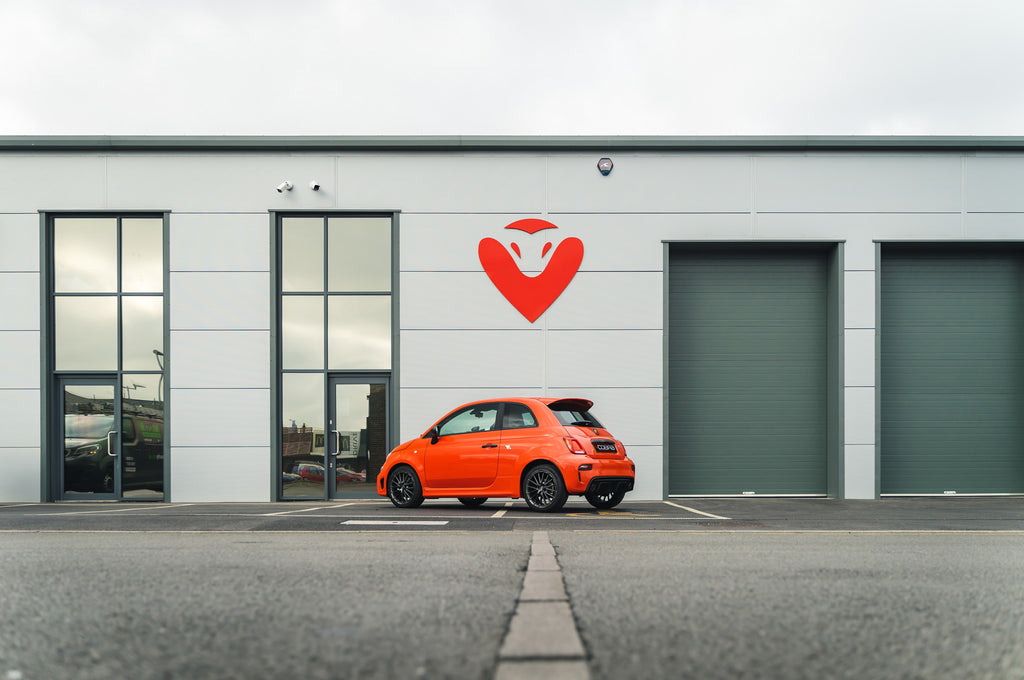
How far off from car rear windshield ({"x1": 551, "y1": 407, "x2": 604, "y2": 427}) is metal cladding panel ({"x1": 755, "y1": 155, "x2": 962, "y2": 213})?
682 cm

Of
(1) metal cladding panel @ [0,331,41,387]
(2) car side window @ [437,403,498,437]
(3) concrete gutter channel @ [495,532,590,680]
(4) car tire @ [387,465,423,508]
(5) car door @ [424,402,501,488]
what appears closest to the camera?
(3) concrete gutter channel @ [495,532,590,680]

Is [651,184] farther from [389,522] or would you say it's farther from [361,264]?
[389,522]

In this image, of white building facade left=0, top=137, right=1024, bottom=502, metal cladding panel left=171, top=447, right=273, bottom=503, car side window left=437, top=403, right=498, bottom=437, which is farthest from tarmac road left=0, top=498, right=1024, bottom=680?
white building facade left=0, top=137, right=1024, bottom=502

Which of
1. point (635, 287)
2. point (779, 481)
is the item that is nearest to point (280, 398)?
point (635, 287)

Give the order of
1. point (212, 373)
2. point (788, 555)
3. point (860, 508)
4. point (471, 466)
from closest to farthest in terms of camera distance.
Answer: point (788, 555), point (471, 466), point (860, 508), point (212, 373)

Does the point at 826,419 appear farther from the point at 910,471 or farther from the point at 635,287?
the point at 635,287

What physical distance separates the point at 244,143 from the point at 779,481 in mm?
12227

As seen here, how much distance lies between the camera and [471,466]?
12117 millimetres

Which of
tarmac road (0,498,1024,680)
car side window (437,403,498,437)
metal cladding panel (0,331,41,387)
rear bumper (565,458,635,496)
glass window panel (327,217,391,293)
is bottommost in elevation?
rear bumper (565,458,635,496)

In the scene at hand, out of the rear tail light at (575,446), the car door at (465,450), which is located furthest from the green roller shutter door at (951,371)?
the car door at (465,450)

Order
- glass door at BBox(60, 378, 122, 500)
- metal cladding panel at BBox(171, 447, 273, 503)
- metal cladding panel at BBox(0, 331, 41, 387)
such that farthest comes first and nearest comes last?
glass door at BBox(60, 378, 122, 500) < metal cladding panel at BBox(0, 331, 41, 387) < metal cladding panel at BBox(171, 447, 273, 503)

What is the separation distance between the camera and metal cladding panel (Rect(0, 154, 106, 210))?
54.7 ft

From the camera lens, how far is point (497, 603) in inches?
177

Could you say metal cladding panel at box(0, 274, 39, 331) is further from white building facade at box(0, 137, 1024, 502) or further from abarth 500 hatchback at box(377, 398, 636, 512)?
abarth 500 hatchback at box(377, 398, 636, 512)
